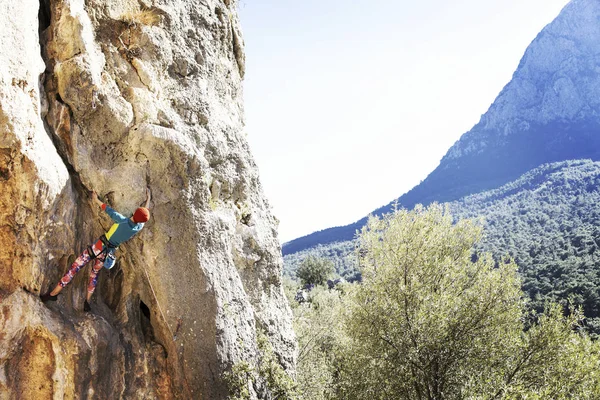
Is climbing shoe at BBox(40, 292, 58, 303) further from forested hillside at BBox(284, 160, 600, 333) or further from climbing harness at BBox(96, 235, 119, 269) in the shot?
forested hillside at BBox(284, 160, 600, 333)

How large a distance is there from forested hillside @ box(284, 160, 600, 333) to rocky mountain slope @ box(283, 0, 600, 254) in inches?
527

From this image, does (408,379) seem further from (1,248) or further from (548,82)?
(548,82)

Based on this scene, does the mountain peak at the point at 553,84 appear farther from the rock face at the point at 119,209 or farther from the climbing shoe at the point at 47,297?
the climbing shoe at the point at 47,297

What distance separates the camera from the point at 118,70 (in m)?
11.1

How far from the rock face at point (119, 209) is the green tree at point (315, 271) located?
189ft

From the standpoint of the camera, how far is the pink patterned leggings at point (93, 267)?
9.15 metres

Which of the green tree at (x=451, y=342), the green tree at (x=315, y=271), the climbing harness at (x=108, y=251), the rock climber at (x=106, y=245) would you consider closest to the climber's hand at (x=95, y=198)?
the rock climber at (x=106, y=245)

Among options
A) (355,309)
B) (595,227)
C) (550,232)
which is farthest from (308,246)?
(355,309)

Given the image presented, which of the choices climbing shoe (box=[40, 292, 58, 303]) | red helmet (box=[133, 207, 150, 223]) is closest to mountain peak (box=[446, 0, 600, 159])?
red helmet (box=[133, 207, 150, 223])

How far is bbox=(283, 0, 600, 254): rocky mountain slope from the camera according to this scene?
13775 centimetres

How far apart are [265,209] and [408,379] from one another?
762 centimetres

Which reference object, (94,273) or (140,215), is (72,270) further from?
(140,215)

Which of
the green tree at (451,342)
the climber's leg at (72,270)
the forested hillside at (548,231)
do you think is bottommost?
the forested hillside at (548,231)

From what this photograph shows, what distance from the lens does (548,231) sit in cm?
8431
